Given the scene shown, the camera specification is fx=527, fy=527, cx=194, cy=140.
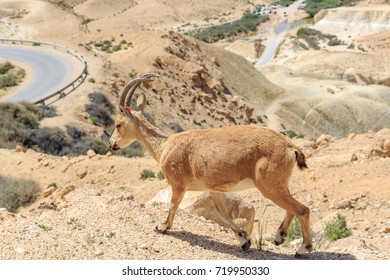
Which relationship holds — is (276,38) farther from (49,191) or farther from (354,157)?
(49,191)

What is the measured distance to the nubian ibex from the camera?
22.8 feet

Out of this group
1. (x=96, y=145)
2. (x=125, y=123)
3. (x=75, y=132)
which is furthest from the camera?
(x=75, y=132)

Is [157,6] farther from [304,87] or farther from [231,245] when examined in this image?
[231,245]

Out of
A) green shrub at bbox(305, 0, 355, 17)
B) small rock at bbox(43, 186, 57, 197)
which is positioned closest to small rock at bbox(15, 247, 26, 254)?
small rock at bbox(43, 186, 57, 197)

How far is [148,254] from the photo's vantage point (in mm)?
6859

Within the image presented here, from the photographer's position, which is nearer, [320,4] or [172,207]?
[172,207]

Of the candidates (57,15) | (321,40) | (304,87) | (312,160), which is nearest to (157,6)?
(57,15)

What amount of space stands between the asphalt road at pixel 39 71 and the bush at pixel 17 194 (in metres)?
12.8

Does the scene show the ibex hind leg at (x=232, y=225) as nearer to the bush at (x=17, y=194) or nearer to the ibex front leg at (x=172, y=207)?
the ibex front leg at (x=172, y=207)

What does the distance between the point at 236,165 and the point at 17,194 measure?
31.2ft

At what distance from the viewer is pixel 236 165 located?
7098 mm

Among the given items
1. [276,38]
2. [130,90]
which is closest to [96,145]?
[130,90]

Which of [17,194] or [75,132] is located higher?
[17,194]

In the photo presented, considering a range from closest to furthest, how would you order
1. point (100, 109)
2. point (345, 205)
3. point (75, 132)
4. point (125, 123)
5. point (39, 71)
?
point (125, 123), point (345, 205), point (75, 132), point (100, 109), point (39, 71)
